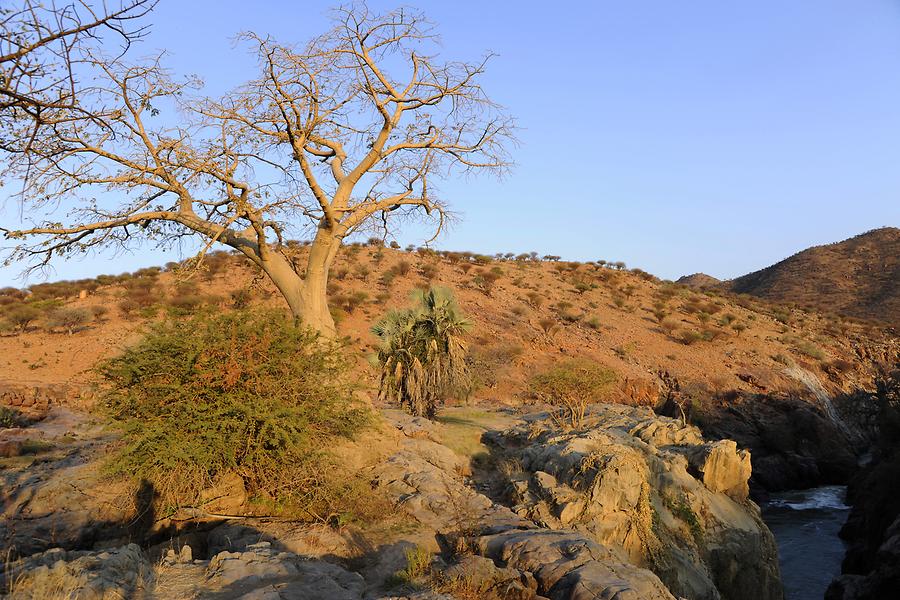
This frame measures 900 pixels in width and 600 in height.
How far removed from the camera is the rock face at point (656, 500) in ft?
29.9

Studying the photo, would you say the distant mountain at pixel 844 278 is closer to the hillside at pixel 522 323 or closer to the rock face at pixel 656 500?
the hillside at pixel 522 323

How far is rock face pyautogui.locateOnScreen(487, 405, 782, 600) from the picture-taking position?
9102 millimetres

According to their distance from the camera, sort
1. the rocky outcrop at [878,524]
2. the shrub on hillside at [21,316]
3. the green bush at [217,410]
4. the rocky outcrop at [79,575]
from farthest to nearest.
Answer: the shrub on hillside at [21,316] → the rocky outcrop at [878,524] → the green bush at [217,410] → the rocky outcrop at [79,575]

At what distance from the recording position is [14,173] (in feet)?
23.4

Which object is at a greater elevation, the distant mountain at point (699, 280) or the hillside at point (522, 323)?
the distant mountain at point (699, 280)

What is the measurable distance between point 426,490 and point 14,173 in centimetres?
707

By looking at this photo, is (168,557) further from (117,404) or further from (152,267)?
(152,267)

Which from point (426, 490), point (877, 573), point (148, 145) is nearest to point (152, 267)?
point (148, 145)

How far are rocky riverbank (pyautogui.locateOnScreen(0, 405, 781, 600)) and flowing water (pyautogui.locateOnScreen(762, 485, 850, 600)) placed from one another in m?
3.68

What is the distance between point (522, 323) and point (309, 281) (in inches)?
991

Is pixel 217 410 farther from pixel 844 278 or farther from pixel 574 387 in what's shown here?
pixel 844 278

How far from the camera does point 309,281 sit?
10.0 meters

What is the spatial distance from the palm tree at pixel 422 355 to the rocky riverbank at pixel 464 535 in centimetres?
168

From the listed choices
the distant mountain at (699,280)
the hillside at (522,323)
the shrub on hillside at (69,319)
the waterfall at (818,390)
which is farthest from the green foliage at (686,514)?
the distant mountain at (699,280)
